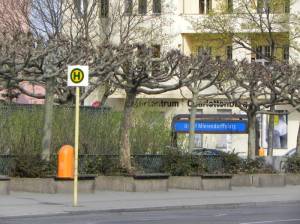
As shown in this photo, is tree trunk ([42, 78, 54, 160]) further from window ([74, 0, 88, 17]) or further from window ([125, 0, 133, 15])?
window ([125, 0, 133, 15])

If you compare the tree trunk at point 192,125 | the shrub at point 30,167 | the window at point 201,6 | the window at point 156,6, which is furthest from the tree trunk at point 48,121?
the window at point 201,6

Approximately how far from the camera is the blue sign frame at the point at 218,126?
4366 cm

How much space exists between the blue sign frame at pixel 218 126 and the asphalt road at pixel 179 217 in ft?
68.5

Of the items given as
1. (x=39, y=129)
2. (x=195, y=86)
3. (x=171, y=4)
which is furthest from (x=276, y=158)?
(x=171, y=4)

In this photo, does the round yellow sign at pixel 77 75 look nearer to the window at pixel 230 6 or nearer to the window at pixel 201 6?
the window at pixel 230 6

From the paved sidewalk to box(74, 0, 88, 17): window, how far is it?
15.4m

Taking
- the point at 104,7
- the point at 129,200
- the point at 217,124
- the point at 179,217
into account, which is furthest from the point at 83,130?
the point at 104,7

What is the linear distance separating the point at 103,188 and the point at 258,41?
23.3 metres

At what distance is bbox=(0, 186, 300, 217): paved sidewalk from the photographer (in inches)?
815

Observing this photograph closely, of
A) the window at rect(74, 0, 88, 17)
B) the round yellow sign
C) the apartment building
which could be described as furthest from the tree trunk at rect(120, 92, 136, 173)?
the window at rect(74, 0, 88, 17)

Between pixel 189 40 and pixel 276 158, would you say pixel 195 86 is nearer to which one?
pixel 276 158

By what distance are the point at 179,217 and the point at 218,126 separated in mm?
25159

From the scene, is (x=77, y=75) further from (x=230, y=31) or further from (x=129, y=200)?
(x=230, y=31)

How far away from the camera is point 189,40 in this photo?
56.8m
